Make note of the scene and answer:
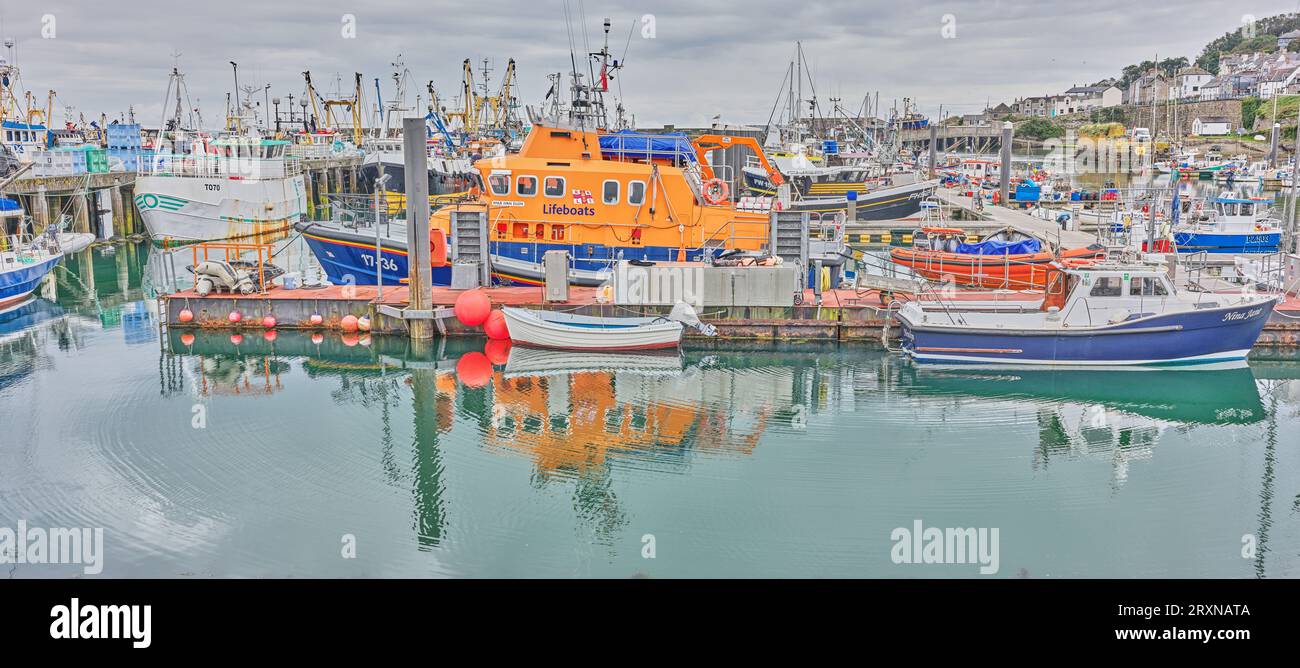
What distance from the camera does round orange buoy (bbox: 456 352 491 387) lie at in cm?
1720

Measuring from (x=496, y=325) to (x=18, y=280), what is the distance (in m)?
13.4

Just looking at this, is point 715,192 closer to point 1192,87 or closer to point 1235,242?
point 1235,242

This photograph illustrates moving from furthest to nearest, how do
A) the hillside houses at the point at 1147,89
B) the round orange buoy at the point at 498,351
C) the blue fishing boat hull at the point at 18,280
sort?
the hillside houses at the point at 1147,89
the blue fishing boat hull at the point at 18,280
the round orange buoy at the point at 498,351

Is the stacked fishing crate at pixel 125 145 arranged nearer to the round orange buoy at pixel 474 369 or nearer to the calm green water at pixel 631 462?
the calm green water at pixel 631 462

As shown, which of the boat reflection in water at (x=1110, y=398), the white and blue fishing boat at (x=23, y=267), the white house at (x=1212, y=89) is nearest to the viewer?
the boat reflection in water at (x=1110, y=398)

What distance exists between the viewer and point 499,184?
69.3ft

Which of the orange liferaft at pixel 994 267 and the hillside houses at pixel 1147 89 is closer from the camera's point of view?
the orange liferaft at pixel 994 267

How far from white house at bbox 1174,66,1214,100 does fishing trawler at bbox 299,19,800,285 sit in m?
105

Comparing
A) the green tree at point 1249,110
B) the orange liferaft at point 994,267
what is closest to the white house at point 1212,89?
the green tree at point 1249,110

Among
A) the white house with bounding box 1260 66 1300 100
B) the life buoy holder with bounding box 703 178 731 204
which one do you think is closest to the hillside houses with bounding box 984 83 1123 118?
the white house with bounding box 1260 66 1300 100

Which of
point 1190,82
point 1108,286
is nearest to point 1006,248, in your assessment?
point 1108,286

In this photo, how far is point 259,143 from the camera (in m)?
42.3

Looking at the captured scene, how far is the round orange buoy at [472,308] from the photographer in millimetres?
18984

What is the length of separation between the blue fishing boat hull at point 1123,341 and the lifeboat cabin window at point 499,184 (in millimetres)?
8953
